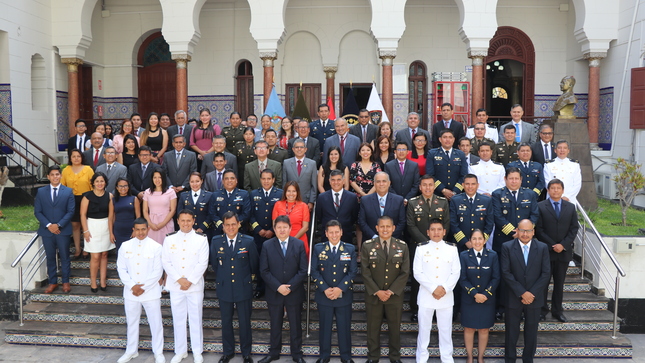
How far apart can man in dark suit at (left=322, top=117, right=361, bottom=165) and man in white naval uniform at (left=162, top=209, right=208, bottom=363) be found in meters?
2.58

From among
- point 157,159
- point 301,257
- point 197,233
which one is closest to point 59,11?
point 157,159

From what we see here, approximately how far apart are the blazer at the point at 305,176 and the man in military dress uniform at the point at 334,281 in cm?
152

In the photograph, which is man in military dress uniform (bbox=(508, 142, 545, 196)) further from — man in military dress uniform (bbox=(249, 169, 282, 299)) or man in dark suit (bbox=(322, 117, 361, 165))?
man in military dress uniform (bbox=(249, 169, 282, 299))

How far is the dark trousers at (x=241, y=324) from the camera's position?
6109 mm

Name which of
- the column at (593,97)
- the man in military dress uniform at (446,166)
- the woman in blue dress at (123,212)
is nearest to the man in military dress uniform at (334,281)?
the man in military dress uniform at (446,166)

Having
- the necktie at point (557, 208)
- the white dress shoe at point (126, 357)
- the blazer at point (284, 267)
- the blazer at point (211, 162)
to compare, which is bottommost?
the white dress shoe at point (126, 357)

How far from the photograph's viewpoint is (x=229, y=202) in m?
6.84

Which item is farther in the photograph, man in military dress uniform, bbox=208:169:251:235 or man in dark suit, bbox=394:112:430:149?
man in dark suit, bbox=394:112:430:149

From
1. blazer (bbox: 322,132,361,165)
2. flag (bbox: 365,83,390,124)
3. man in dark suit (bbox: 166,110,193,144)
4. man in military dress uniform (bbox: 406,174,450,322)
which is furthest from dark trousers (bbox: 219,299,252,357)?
flag (bbox: 365,83,390,124)

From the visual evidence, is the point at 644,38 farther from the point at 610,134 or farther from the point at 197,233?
the point at 197,233

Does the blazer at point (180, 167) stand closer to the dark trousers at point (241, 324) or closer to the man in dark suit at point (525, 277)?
the dark trousers at point (241, 324)

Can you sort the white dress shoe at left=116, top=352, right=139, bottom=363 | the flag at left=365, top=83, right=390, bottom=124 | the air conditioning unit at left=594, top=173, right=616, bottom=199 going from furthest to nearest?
the air conditioning unit at left=594, top=173, right=616, bottom=199 → the flag at left=365, top=83, right=390, bottom=124 → the white dress shoe at left=116, top=352, right=139, bottom=363

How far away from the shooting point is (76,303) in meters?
7.46

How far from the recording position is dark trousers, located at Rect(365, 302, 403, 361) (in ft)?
19.6
